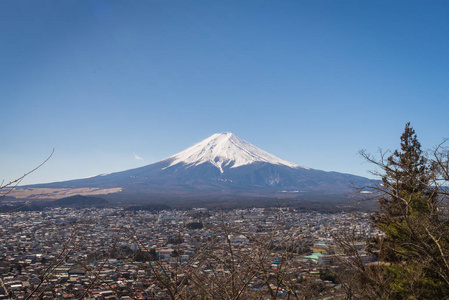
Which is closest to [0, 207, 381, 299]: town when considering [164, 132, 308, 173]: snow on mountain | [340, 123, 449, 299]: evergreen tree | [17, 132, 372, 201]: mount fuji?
[340, 123, 449, 299]: evergreen tree

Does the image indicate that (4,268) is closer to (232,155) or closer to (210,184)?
(210,184)

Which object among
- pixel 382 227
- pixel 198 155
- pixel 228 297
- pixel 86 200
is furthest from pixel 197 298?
pixel 198 155

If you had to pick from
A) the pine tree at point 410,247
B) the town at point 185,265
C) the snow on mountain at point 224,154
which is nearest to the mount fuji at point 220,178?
the snow on mountain at point 224,154

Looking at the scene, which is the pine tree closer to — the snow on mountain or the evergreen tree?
the evergreen tree

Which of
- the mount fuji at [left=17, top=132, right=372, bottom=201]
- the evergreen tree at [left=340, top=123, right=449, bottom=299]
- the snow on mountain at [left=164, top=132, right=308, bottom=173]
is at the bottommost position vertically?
the evergreen tree at [left=340, top=123, right=449, bottom=299]

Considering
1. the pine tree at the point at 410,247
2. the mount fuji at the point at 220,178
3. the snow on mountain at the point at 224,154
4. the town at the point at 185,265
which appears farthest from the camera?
the snow on mountain at the point at 224,154

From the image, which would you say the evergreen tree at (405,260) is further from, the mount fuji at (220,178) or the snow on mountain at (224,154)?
the snow on mountain at (224,154)

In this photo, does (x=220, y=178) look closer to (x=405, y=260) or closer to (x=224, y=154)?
(x=224, y=154)
